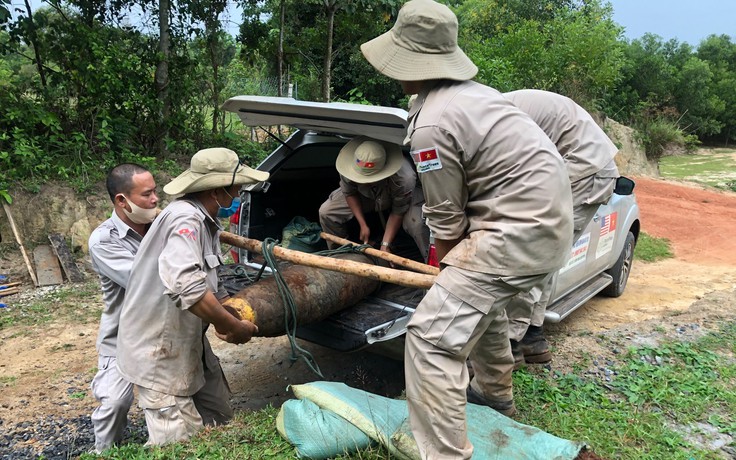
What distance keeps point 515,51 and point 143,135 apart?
10.1 metres

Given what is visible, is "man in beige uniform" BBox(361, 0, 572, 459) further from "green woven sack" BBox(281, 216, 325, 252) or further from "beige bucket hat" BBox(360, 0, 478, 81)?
"green woven sack" BBox(281, 216, 325, 252)

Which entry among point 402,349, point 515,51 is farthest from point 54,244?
point 515,51

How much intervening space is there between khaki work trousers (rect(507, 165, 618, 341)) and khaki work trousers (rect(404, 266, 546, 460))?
125 cm

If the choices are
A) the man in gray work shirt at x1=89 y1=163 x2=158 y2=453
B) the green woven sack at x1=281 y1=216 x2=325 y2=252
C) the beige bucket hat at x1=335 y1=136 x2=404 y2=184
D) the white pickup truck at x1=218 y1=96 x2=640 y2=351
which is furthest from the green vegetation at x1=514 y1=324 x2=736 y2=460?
the man in gray work shirt at x1=89 y1=163 x2=158 y2=453

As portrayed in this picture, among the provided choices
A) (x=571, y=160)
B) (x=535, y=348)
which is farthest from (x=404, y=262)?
(x=571, y=160)

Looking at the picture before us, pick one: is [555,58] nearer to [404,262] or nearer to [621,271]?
[621,271]

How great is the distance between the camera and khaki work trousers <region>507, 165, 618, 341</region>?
11.4 feet

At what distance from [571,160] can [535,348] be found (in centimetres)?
126

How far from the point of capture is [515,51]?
14.6 meters

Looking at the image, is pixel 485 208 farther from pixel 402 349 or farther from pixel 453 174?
pixel 402 349

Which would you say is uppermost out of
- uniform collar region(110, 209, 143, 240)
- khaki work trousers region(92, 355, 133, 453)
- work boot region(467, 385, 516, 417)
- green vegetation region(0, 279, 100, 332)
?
uniform collar region(110, 209, 143, 240)

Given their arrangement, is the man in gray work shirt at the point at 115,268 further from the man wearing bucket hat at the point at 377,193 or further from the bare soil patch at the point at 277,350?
the man wearing bucket hat at the point at 377,193

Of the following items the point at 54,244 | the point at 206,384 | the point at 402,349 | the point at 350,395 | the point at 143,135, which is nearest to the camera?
the point at 350,395

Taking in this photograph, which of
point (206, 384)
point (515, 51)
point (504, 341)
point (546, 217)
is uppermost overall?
point (515, 51)
